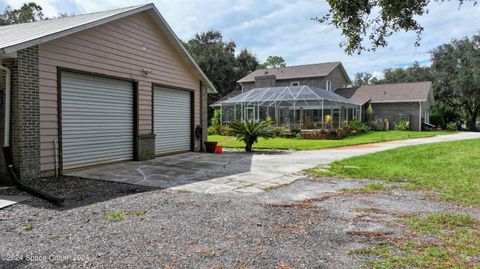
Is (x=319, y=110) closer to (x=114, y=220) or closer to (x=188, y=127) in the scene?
(x=188, y=127)

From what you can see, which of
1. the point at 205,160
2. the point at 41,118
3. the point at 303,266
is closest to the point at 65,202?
the point at 41,118

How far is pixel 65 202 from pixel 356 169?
23.8 feet

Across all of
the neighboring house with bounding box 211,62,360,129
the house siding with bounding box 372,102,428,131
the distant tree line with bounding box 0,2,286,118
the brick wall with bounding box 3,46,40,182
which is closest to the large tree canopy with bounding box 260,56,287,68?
the distant tree line with bounding box 0,2,286,118

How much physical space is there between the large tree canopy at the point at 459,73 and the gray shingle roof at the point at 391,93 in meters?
4.11

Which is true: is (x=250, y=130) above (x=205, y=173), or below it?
above

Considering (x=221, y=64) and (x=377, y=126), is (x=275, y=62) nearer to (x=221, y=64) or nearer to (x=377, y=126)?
(x=221, y=64)

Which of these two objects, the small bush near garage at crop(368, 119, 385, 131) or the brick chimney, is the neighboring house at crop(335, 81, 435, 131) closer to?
the small bush near garage at crop(368, 119, 385, 131)

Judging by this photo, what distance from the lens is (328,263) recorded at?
3525 millimetres

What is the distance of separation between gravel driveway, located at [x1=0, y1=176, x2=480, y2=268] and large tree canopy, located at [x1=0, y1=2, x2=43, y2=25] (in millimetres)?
38936

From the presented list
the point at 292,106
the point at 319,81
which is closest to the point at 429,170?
the point at 292,106

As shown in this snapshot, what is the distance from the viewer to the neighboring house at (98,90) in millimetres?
7754

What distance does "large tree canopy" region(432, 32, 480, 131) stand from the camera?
37.3 m

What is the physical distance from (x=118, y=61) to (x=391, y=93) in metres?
32.6

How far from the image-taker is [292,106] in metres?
33.0
